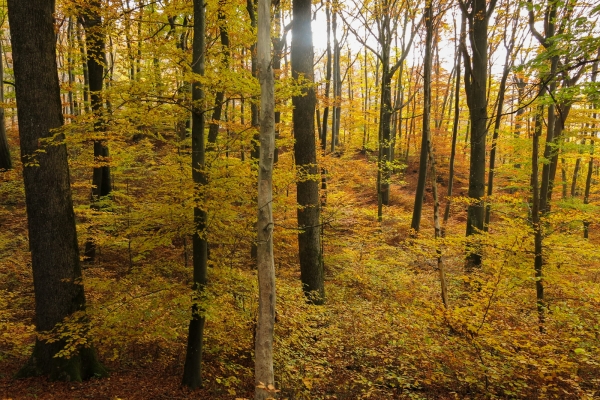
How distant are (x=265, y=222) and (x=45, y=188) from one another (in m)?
3.68

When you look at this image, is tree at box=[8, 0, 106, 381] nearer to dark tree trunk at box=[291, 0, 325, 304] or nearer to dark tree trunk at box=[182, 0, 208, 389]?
dark tree trunk at box=[182, 0, 208, 389]

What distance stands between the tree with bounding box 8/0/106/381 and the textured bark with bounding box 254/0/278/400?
299 cm

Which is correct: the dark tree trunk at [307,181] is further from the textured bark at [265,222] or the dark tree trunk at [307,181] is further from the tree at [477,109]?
the tree at [477,109]

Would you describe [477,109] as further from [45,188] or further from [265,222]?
[45,188]

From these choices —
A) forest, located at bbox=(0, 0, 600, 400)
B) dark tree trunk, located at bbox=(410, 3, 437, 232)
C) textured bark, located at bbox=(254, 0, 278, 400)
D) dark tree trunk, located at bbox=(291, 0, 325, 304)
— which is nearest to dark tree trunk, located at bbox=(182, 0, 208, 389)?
forest, located at bbox=(0, 0, 600, 400)

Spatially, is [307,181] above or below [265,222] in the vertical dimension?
above

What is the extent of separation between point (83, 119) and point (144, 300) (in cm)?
287

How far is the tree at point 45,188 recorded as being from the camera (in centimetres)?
493

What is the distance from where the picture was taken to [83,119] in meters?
4.67

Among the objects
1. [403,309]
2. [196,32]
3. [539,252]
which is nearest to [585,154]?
[539,252]

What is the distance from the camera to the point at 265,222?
4090 mm

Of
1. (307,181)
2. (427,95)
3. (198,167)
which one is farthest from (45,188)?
(427,95)

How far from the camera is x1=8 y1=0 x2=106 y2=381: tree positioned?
493 centimetres

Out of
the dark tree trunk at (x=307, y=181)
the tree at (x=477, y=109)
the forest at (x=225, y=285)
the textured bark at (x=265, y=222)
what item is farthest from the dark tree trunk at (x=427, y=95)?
the textured bark at (x=265, y=222)
